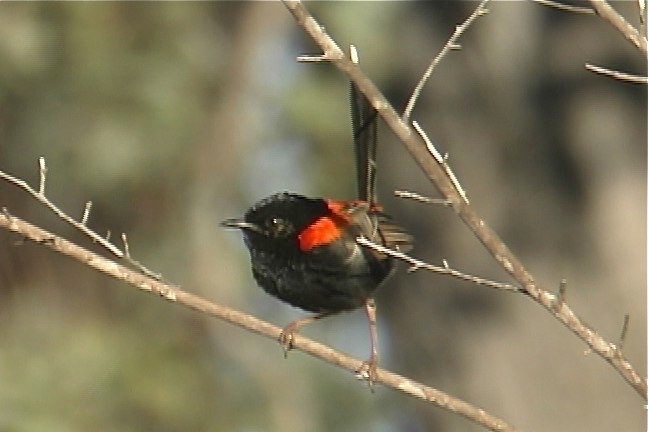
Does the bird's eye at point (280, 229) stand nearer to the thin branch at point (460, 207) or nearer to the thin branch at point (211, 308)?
the thin branch at point (211, 308)

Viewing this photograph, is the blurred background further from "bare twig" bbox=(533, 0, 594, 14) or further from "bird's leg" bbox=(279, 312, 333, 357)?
"bare twig" bbox=(533, 0, 594, 14)

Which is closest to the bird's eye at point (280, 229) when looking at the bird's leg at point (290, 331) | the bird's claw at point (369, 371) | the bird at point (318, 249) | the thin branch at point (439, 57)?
the bird at point (318, 249)

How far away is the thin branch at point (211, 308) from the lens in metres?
2.61

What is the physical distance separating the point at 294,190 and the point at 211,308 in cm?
405

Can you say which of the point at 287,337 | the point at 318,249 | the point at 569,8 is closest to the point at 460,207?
the point at 569,8

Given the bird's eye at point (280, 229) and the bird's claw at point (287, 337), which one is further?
the bird's eye at point (280, 229)

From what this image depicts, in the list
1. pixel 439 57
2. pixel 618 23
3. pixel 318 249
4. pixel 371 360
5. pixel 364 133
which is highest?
pixel 618 23

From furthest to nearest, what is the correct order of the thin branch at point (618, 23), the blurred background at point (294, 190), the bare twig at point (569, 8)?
the blurred background at point (294, 190), the bare twig at point (569, 8), the thin branch at point (618, 23)

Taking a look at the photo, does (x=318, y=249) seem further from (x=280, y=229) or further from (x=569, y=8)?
(x=569, y=8)

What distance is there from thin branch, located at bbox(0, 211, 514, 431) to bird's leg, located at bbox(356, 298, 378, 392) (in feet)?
0.45

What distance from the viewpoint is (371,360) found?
3338mm

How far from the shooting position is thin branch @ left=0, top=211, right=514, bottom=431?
261 centimetres

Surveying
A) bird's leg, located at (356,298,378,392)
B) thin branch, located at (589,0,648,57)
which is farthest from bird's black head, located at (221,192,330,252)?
thin branch, located at (589,0,648,57)

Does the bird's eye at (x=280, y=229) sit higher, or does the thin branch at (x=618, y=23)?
the thin branch at (x=618, y=23)
